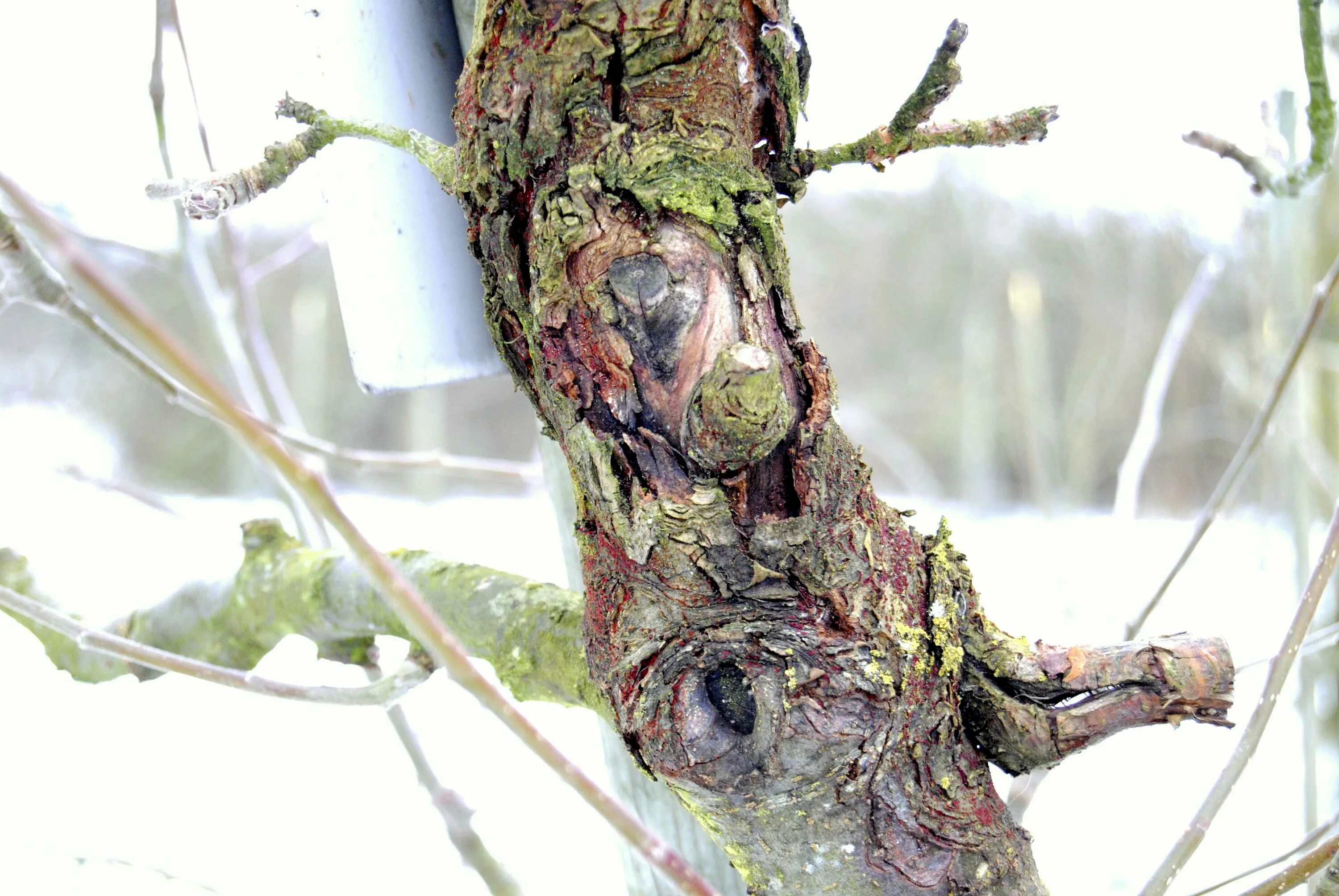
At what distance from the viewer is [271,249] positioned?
7.77 m

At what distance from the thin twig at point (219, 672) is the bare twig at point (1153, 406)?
32.7 inches

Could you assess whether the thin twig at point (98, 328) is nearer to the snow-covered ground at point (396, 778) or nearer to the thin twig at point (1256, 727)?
the thin twig at point (1256, 727)

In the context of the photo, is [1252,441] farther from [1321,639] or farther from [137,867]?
[137,867]

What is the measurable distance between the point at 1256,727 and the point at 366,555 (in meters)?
0.57

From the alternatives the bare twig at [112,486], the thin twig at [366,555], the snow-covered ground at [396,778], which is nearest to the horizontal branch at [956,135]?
the thin twig at [366,555]

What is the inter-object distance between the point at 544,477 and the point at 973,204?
→ 6.99 m

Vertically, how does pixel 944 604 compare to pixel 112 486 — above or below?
below

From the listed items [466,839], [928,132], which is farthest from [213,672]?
[928,132]

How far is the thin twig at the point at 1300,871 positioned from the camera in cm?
45

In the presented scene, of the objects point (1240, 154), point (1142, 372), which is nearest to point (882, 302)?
point (1142, 372)

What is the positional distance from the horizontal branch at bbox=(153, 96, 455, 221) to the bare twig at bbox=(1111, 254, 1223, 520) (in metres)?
0.85

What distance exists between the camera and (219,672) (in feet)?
2.15

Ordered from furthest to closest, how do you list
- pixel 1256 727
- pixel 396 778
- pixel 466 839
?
pixel 396 778 → pixel 466 839 → pixel 1256 727

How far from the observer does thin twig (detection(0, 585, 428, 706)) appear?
0.65m
